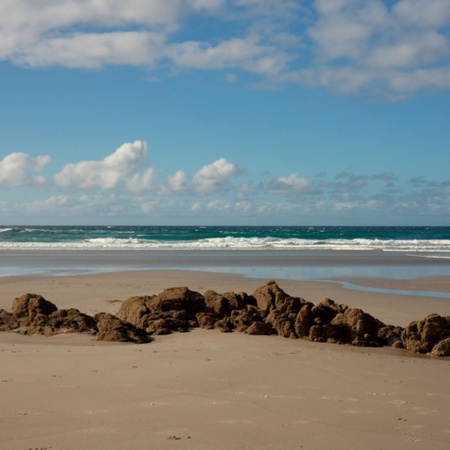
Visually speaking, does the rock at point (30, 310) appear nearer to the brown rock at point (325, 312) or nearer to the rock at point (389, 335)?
the brown rock at point (325, 312)

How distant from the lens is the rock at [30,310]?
8734 millimetres

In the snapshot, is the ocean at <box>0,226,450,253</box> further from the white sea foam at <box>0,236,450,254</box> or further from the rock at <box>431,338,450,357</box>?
the rock at <box>431,338,450,357</box>

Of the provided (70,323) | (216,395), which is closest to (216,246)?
(70,323)

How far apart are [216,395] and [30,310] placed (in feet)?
A: 15.8

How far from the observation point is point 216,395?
5.05m

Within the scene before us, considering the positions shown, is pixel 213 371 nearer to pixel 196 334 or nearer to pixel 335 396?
pixel 335 396

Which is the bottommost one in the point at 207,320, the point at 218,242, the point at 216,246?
the point at 207,320

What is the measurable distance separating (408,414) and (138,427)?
7.14 feet

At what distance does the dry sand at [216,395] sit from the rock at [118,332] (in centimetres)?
24

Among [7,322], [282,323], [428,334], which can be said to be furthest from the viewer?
[7,322]

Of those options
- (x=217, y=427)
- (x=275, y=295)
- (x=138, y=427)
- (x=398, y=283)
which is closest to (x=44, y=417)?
(x=138, y=427)

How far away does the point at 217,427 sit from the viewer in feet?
13.9

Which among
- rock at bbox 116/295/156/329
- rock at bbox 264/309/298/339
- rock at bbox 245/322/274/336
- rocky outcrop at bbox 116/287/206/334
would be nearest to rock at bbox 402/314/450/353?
rock at bbox 264/309/298/339

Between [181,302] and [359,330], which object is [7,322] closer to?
[181,302]
